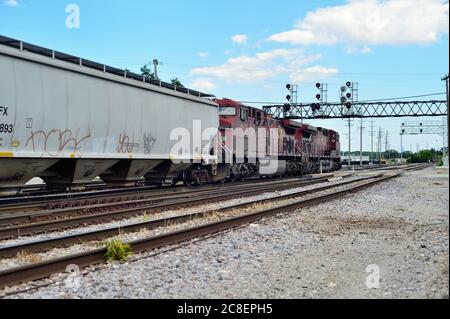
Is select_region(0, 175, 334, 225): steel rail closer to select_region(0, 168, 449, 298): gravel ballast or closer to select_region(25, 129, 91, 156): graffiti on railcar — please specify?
select_region(25, 129, 91, 156): graffiti on railcar

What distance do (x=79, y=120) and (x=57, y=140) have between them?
36.1 inches

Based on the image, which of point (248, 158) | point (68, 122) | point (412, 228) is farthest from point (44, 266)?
point (248, 158)

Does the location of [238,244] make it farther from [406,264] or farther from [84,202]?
[84,202]

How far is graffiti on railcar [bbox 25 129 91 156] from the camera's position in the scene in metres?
11.3

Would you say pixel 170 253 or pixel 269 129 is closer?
pixel 170 253

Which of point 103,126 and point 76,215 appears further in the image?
point 103,126

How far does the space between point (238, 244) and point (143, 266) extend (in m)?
2.18

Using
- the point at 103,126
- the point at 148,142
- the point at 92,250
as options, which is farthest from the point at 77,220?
the point at 148,142

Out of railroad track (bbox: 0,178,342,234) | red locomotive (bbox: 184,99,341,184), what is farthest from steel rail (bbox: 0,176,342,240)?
red locomotive (bbox: 184,99,341,184)

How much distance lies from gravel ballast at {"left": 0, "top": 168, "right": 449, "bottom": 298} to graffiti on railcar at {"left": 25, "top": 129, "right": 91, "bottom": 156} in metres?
5.37

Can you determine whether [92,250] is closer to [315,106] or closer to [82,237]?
[82,237]

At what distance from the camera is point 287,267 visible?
6.59 meters

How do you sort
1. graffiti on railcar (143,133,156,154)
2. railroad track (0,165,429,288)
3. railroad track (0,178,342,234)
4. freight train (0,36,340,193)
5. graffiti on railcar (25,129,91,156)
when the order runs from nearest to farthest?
railroad track (0,165,429,288) < railroad track (0,178,342,234) < freight train (0,36,340,193) < graffiti on railcar (25,129,91,156) < graffiti on railcar (143,133,156,154)

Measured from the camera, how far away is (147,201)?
1401cm
